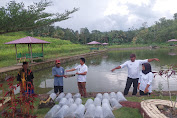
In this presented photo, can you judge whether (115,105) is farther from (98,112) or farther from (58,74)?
(58,74)

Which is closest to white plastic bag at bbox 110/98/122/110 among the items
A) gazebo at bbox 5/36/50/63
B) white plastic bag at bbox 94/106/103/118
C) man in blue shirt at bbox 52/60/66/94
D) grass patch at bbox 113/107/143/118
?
grass patch at bbox 113/107/143/118

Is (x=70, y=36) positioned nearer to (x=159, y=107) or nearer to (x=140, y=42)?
(x=140, y=42)

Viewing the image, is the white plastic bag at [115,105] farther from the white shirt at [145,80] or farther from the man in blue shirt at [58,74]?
the man in blue shirt at [58,74]

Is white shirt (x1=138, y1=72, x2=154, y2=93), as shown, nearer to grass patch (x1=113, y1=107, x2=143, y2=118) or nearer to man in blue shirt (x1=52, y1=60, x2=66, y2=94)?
grass patch (x1=113, y1=107, x2=143, y2=118)

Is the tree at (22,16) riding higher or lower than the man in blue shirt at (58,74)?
higher

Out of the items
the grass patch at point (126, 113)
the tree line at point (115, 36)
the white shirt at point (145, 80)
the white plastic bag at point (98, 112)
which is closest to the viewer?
the white plastic bag at point (98, 112)

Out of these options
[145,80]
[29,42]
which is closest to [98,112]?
[145,80]

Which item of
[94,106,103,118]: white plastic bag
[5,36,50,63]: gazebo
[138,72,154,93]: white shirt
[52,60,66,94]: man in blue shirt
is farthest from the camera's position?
[5,36,50,63]: gazebo

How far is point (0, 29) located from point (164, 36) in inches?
1957

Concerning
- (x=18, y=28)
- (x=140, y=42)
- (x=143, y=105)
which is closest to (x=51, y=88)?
(x=18, y=28)

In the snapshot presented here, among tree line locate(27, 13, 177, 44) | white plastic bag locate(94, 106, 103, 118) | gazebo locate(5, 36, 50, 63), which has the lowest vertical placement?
white plastic bag locate(94, 106, 103, 118)

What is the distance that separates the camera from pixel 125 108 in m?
3.52

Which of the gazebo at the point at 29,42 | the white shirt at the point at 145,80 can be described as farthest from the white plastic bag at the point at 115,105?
the gazebo at the point at 29,42

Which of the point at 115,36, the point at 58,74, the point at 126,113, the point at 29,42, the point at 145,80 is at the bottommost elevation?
the point at 126,113
